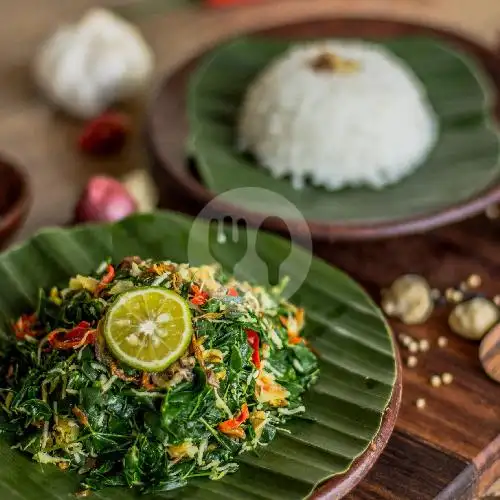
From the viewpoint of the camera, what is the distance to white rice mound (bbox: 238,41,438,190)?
310 cm

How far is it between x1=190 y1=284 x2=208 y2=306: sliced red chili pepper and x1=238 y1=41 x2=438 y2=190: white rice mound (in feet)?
3.82

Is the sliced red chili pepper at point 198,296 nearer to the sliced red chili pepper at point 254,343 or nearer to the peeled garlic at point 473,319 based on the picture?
the sliced red chili pepper at point 254,343

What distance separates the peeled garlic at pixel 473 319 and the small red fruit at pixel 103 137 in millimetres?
1777

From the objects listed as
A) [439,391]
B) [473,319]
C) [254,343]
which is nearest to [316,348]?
[254,343]

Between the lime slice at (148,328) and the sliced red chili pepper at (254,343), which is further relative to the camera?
the sliced red chili pepper at (254,343)

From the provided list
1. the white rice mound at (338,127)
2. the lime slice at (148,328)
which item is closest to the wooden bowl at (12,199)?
the white rice mound at (338,127)

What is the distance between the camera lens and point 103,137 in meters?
3.66

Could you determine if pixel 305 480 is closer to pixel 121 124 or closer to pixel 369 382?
pixel 369 382

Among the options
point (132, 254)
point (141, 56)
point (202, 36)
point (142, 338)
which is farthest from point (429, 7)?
point (142, 338)

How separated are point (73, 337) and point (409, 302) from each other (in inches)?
38.2

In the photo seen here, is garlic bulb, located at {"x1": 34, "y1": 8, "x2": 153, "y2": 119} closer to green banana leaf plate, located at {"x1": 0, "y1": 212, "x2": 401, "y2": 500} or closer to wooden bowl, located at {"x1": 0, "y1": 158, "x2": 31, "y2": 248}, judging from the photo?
wooden bowl, located at {"x1": 0, "y1": 158, "x2": 31, "y2": 248}

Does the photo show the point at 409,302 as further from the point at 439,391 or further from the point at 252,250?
the point at 252,250

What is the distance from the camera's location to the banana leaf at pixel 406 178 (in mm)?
2881

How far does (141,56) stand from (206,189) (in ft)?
4.63
